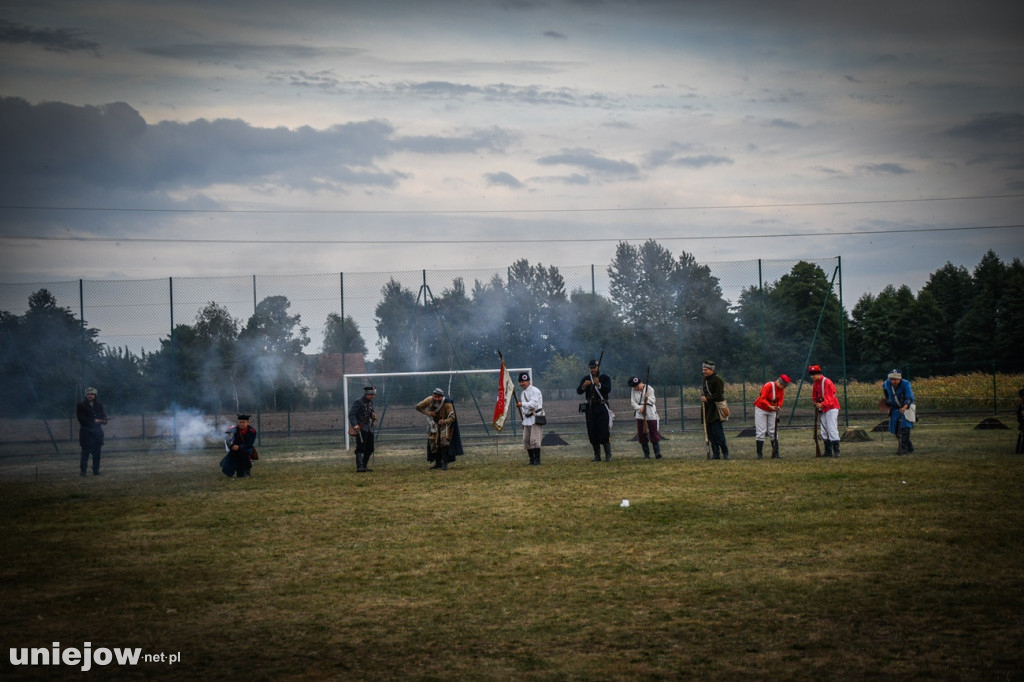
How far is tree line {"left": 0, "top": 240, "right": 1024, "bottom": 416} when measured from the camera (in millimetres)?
30469

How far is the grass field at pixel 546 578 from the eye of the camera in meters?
6.01

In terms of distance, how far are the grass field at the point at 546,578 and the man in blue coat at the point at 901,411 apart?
2.63 m

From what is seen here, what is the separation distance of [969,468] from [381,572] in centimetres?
1053

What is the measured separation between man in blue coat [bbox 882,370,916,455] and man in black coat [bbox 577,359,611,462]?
17.8ft

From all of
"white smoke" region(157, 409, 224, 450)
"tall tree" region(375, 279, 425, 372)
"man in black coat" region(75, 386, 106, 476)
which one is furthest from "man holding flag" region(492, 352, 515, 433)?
"white smoke" region(157, 409, 224, 450)

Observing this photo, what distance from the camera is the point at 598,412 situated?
18.9 metres

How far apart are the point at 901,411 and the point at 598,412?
580cm

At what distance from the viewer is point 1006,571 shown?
25.5ft

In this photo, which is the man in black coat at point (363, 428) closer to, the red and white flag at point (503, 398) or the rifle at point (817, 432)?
the red and white flag at point (503, 398)

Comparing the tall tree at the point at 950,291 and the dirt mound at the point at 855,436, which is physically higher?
the tall tree at the point at 950,291

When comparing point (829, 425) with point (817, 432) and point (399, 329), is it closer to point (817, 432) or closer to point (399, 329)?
point (817, 432)

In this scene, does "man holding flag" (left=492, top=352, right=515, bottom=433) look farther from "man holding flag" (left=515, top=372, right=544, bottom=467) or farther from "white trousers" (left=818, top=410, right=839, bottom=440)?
"white trousers" (left=818, top=410, right=839, bottom=440)

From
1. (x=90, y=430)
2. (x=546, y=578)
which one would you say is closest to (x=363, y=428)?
(x=90, y=430)

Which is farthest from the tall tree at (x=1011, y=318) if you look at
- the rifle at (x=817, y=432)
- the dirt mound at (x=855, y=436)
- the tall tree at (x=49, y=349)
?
the tall tree at (x=49, y=349)
